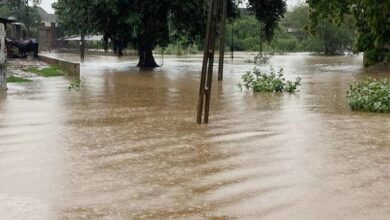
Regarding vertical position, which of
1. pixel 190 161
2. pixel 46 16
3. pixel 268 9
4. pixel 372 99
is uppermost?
pixel 268 9

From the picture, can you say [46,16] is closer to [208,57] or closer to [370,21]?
[208,57]

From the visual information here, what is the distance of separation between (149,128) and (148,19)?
2260 cm

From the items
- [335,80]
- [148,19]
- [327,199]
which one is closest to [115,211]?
[327,199]

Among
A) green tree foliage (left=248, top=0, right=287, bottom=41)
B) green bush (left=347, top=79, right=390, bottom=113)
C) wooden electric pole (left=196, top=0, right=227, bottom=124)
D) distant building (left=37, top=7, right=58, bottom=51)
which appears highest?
green tree foliage (left=248, top=0, right=287, bottom=41)

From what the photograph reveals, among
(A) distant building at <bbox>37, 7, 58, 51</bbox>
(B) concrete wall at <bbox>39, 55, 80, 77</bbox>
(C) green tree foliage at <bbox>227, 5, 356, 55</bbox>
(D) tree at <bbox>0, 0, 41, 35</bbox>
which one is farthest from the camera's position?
(A) distant building at <bbox>37, 7, 58, 51</bbox>

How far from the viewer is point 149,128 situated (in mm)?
11984

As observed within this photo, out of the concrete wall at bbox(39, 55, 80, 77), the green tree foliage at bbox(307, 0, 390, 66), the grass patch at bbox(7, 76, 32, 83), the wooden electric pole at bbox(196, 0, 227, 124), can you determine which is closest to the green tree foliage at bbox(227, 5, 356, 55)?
the concrete wall at bbox(39, 55, 80, 77)

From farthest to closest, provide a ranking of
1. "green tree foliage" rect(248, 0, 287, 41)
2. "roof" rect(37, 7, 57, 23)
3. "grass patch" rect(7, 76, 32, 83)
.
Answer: "roof" rect(37, 7, 57, 23) < "green tree foliage" rect(248, 0, 287, 41) < "grass patch" rect(7, 76, 32, 83)

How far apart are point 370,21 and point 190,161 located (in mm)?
3581

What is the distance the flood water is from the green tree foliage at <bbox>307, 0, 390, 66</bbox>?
147cm

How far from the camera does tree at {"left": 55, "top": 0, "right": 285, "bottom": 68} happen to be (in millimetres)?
32906

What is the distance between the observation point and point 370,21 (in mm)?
9969

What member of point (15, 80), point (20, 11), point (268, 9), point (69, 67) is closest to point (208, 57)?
point (15, 80)

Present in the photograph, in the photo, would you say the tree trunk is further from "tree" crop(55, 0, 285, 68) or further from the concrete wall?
the concrete wall
